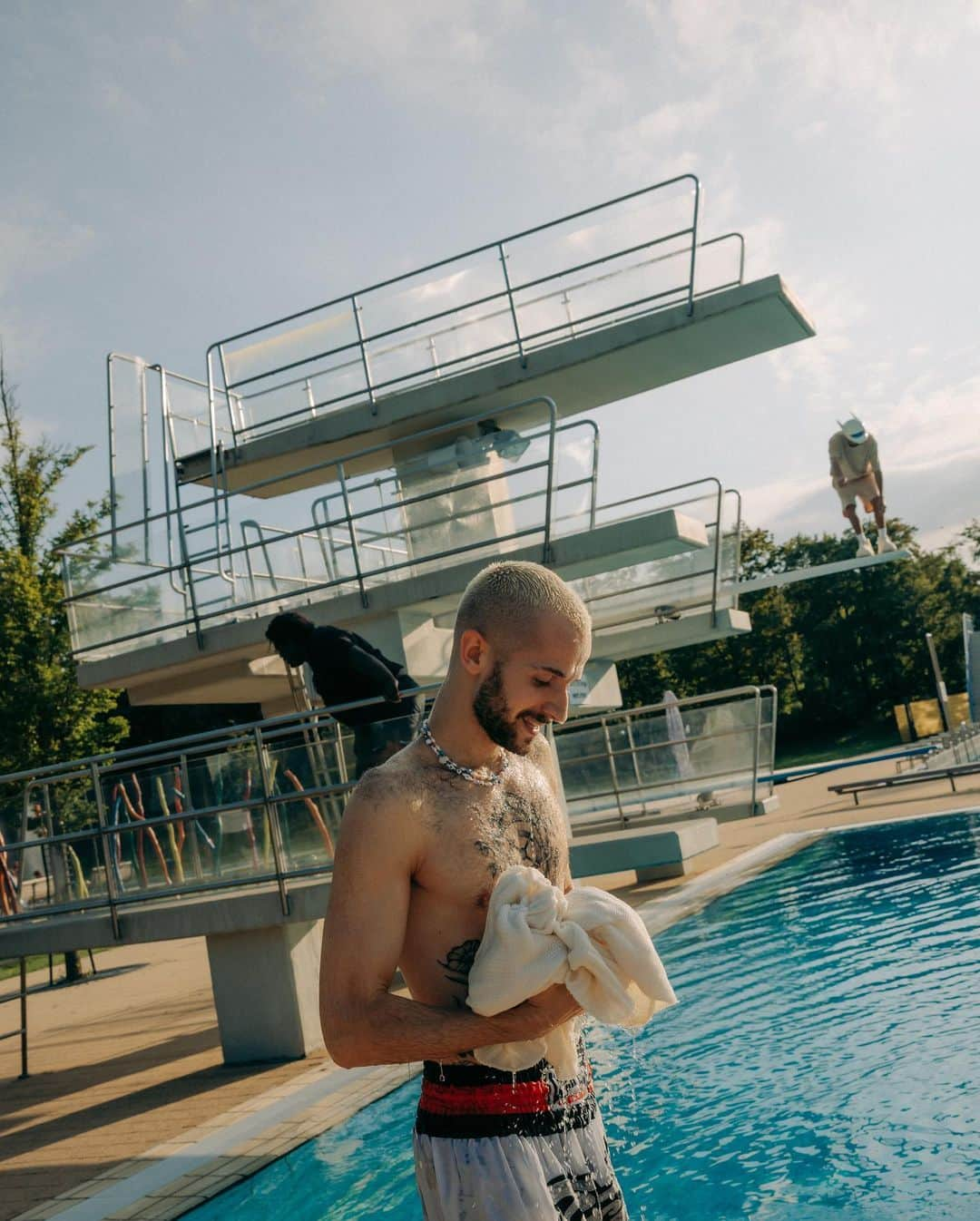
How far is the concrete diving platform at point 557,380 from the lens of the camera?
15031 millimetres

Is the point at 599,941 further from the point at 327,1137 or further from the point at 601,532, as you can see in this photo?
the point at 601,532

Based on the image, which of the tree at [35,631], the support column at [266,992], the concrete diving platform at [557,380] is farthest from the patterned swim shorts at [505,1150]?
the tree at [35,631]

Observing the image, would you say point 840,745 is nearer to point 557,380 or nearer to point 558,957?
point 557,380

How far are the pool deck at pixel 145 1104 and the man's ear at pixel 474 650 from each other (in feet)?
16.9

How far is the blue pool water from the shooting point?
6070 millimetres

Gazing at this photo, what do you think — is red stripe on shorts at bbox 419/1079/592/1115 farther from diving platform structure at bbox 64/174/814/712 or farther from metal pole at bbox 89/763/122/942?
diving platform structure at bbox 64/174/814/712

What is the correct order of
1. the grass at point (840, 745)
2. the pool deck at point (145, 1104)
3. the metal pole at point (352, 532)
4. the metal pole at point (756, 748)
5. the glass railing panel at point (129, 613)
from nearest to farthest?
the pool deck at point (145, 1104), the metal pole at point (352, 532), the metal pole at point (756, 748), the glass railing panel at point (129, 613), the grass at point (840, 745)

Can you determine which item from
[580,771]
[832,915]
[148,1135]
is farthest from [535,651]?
[580,771]

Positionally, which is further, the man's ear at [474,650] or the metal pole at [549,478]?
the metal pole at [549,478]

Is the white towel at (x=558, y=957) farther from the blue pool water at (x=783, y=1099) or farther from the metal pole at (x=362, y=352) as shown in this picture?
the metal pole at (x=362, y=352)

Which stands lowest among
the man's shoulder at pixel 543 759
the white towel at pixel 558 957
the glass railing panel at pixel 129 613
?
the white towel at pixel 558 957

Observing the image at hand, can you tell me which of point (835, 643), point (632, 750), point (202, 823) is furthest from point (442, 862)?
point (835, 643)

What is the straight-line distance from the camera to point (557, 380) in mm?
15852

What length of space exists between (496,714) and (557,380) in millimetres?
13729
